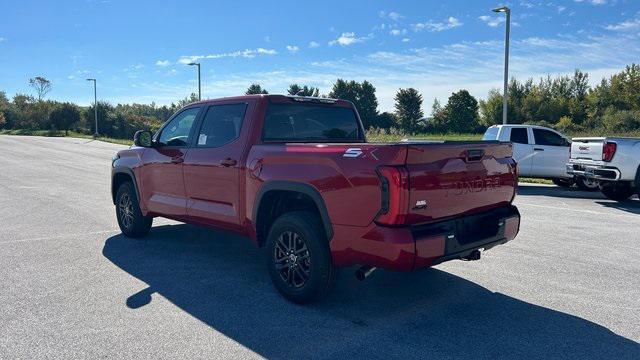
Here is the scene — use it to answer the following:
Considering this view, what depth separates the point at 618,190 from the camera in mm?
11609

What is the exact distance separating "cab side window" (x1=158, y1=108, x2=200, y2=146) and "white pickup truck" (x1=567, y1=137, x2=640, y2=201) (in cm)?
886

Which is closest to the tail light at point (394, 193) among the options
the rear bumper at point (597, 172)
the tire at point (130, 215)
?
the tire at point (130, 215)

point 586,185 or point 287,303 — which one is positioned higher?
point 586,185

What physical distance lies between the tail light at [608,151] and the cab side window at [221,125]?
871cm

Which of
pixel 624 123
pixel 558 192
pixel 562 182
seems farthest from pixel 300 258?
pixel 624 123

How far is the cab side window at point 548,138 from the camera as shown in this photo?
1442 centimetres

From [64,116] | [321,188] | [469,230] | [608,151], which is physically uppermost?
[64,116]

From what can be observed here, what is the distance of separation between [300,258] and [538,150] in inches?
459

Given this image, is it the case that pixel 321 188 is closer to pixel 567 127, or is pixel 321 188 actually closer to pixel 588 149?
pixel 588 149

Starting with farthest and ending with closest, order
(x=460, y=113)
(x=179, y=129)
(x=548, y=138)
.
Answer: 1. (x=460, y=113)
2. (x=548, y=138)
3. (x=179, y=129)

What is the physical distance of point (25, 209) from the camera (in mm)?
9602

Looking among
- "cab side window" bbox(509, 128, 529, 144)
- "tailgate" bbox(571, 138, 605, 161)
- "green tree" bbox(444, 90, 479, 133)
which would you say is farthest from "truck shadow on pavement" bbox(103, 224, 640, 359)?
Result: "green tree" bbox(444, 90, 479, 133)

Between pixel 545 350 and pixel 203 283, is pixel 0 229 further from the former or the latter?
pixel 545 350

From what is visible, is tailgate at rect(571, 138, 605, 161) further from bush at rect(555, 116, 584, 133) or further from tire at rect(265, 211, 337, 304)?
bush at rect(555, 116, 584, 133)
